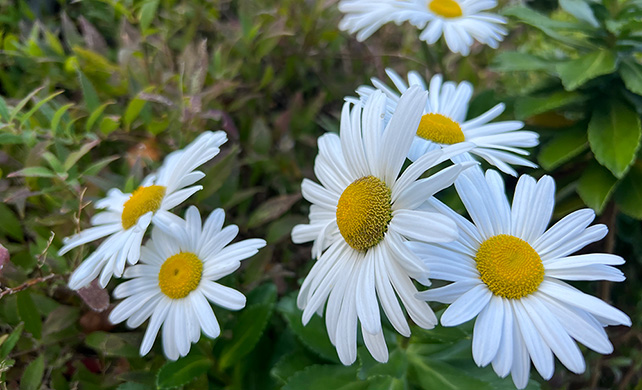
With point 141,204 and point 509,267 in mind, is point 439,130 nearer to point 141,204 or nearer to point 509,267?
point 509,267

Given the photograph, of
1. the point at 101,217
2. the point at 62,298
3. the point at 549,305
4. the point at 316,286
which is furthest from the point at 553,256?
the point at 62,298

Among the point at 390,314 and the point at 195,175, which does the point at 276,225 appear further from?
the point at 390,314

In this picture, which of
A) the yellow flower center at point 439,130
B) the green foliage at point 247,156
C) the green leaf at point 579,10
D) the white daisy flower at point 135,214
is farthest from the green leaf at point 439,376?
the green leaf at point 579,10

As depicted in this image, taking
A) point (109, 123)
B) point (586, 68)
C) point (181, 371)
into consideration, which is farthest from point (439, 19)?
point (181, 371)

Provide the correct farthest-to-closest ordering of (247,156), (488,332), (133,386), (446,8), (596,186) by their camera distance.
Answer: (247,156) → (446,8) → (596,186) → (133,386) → (488,332)

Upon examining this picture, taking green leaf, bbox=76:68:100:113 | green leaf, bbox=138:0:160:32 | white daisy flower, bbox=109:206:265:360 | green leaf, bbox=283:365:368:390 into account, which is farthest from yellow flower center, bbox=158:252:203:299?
green leaf, bbox=138:0:160:32

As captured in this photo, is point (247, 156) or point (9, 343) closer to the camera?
point (9, 343)

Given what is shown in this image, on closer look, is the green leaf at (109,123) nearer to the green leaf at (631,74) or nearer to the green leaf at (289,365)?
the green leaf at (289,365)

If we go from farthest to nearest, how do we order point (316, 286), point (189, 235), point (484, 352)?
1. point (189, 235)
2. point (316, 286)
3. point (484, 352)
